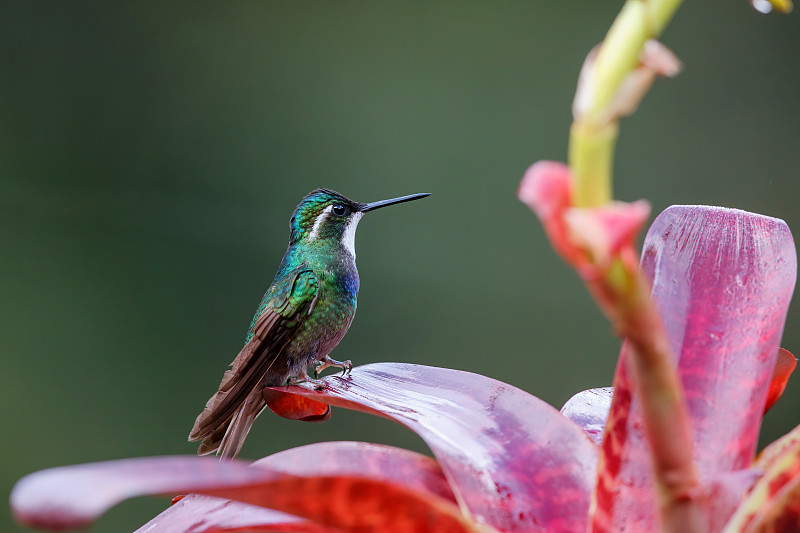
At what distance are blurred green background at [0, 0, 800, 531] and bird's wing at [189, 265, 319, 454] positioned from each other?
78 centimetres

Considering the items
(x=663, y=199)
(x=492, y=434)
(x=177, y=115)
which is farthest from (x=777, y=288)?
(x=177, y=115)

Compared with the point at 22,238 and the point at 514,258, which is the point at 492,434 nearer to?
the point at 514,258

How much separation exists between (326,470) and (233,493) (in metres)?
0.08

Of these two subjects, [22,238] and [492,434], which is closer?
[492,434]

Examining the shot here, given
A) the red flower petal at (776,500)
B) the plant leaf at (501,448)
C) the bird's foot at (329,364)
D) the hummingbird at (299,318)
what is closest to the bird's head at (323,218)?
the hummingbird at (299,318)

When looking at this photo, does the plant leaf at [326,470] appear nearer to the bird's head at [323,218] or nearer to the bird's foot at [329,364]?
the bird's foot at [329,364]

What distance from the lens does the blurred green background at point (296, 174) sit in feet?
5.36

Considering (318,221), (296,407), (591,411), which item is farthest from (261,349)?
(591,411)

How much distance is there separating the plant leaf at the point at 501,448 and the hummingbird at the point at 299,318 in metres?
0.46

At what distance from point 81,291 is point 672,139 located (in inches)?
51.8

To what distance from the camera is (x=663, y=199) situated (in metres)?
1.65

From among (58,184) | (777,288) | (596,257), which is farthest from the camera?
(58,184)

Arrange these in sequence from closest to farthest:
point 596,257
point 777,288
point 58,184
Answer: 1. point 596,257
2. point 777,288
3. point 58,184

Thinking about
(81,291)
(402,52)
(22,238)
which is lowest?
(81,291)
